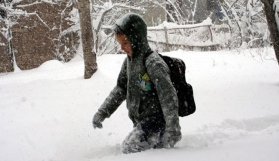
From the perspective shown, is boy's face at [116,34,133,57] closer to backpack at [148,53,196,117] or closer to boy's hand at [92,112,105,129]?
backpack at [148,53,196,117]

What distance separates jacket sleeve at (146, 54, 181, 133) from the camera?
131 inches

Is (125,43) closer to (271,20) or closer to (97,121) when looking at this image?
(97,121)

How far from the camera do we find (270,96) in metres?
6.72

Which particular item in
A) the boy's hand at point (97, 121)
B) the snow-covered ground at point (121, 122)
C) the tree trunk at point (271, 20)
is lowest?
the snow-covered ground at point (121, 122)

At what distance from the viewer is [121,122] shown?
19.2 ft

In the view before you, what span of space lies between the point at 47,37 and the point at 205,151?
41.4ft

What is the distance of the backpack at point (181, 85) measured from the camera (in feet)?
11.8

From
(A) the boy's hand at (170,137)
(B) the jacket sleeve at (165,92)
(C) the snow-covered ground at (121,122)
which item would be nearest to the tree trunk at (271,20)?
(C) the snow-covered ground at (121,122)

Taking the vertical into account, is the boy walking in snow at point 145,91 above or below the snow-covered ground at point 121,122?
above

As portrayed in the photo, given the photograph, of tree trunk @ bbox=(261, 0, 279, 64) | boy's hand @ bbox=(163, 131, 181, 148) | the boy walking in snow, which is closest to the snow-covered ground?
boy's hand @ bbox=(163, 131, 181, 148)

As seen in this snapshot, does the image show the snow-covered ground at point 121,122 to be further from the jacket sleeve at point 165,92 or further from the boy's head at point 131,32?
the boy's head at point 131,32

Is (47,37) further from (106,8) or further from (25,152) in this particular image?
(25,152)

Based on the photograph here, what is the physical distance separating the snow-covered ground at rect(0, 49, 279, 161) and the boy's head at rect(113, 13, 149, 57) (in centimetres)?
94

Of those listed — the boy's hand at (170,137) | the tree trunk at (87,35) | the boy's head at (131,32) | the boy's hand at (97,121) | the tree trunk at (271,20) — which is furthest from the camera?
the tree trunk at (87,35)
